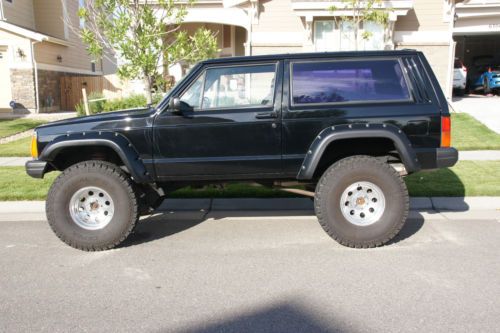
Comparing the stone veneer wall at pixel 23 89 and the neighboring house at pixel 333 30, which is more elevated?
the neighboring house at pixel 333 30

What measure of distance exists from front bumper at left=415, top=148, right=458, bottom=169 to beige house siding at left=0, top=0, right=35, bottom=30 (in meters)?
19.8

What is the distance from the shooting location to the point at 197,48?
981cm

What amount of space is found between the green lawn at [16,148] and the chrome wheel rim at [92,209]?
19.7ft

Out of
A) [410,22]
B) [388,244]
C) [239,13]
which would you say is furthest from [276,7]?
[388,244]

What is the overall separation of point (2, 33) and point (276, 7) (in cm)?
1135

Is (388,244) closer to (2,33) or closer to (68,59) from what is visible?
(2,33)

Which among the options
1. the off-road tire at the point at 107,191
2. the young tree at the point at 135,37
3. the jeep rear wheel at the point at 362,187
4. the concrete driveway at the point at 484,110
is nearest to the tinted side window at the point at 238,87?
the jeep rear wheel at the point at 362,187

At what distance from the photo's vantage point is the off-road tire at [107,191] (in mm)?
4879

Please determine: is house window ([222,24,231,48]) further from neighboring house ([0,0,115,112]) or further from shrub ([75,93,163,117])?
shrub ([75,93,163,117])

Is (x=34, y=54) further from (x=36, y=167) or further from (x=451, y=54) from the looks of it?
(x=451, y=54)

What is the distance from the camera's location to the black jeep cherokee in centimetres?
481

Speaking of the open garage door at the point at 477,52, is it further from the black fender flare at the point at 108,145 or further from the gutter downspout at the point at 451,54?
the black fender flare at the point at 108,145

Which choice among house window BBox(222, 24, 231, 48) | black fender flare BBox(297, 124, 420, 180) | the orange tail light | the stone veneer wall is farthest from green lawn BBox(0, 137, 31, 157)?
house window BBox(222, 24, 231, 48)

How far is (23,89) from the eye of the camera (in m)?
18.4
